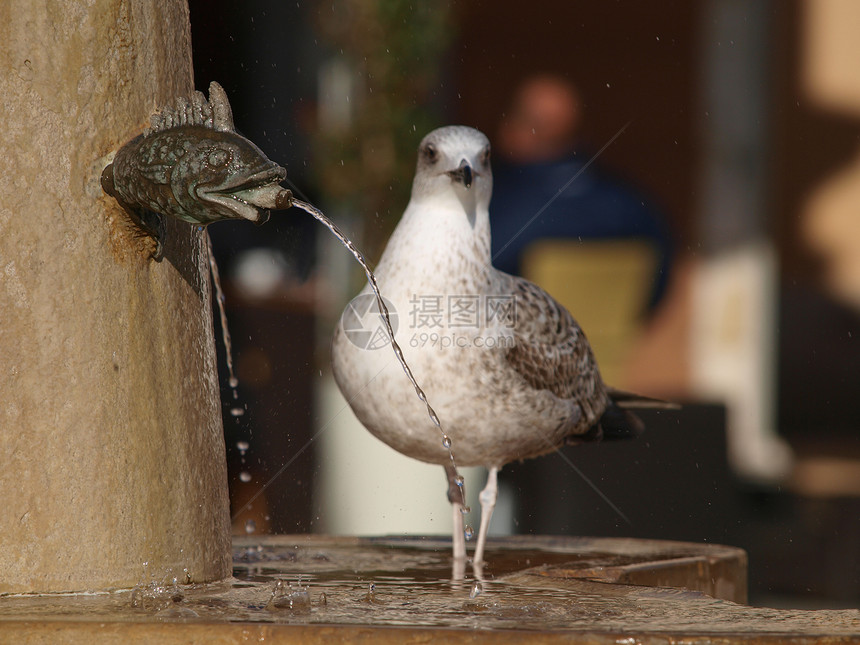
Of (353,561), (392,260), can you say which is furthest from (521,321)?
(353,561)

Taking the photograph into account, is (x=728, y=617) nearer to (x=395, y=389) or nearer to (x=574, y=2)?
(x=395, y=389)

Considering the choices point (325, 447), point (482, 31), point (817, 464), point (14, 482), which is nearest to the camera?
point (14, 482)

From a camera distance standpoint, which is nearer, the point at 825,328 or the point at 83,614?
the point at 83,614

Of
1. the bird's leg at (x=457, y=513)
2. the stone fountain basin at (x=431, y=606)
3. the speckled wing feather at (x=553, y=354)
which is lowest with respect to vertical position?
the stone fountain basin at (x=431, y=606)

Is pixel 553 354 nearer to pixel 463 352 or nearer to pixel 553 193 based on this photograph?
pixel 463 352

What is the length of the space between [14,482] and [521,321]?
128cm

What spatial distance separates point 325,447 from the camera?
4.88 metres

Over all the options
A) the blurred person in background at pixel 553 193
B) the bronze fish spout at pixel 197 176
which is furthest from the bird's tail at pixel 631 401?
the bronze fish spout at pixel 197 176

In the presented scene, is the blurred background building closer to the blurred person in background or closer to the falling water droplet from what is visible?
the blurred person in background

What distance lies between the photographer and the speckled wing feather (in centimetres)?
301

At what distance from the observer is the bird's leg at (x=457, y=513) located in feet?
10.0

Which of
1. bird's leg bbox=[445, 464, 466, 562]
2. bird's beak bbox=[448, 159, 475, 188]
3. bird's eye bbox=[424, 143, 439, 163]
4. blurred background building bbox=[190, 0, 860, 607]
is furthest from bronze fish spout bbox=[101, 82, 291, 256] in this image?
blurred background building bbox=[190, 0, 860, 607]

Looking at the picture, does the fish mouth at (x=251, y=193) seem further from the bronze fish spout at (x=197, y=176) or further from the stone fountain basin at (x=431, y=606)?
the stone fountain basin at (x=431, y=606)

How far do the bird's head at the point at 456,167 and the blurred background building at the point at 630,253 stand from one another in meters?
0.97
